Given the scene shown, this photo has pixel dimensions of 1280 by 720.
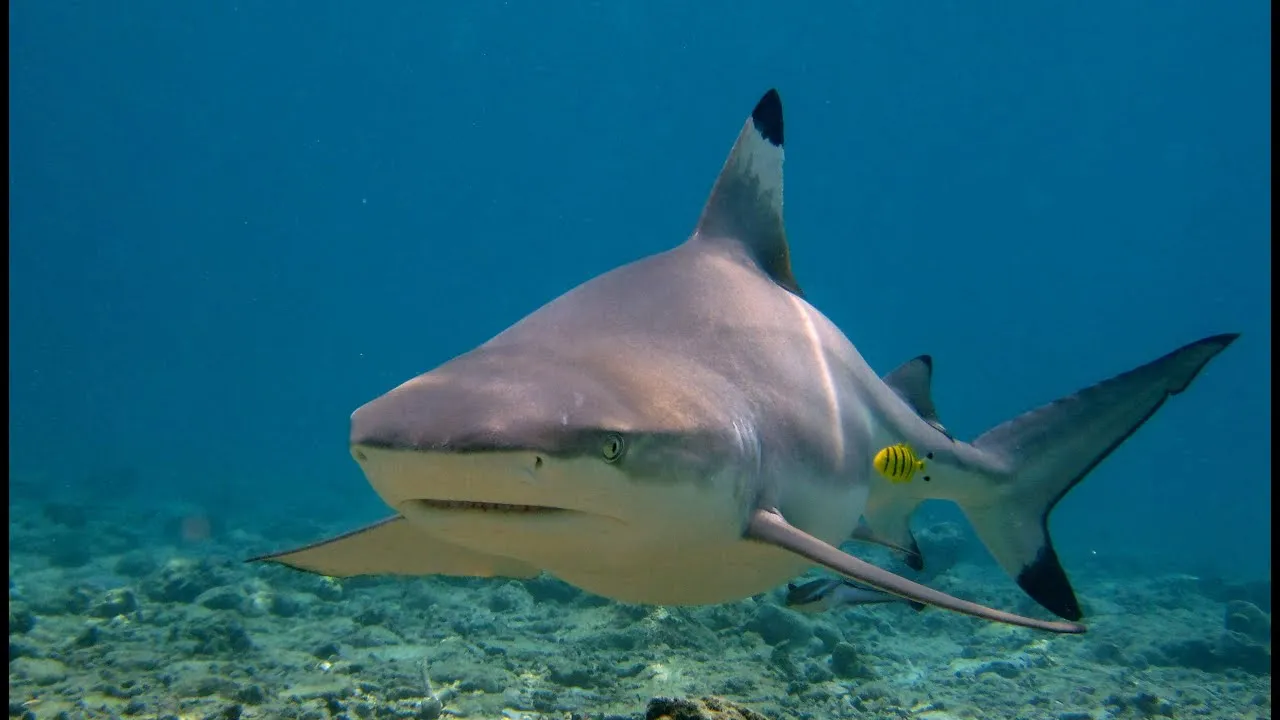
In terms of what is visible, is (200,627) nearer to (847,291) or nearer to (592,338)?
(592,338)

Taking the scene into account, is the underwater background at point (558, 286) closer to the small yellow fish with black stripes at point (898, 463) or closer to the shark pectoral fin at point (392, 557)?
the shark pectoral fin at point (392, 557)

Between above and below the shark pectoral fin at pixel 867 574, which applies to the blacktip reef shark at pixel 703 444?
above

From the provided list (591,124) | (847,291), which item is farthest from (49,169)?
(847,291)

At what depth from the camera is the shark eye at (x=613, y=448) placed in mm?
1866

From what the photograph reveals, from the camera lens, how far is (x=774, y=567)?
2.71 m

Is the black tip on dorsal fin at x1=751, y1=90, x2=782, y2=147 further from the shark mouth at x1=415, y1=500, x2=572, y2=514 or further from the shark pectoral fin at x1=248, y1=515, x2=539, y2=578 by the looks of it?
the shark mouth at x1=415, y1=500, x2=572, y2=514

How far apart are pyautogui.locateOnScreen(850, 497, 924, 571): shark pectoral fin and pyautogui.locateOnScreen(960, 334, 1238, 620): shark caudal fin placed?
39 cm

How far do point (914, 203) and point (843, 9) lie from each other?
3635cm

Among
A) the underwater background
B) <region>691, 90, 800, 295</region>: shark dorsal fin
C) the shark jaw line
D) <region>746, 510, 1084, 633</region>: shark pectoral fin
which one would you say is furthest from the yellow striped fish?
the underwater background

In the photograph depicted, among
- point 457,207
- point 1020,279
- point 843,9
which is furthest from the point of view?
point 457,207

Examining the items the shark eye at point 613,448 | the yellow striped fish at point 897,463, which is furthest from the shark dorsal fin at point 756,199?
the shark eye at point 613,448

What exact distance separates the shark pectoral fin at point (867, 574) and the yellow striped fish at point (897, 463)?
1.26m

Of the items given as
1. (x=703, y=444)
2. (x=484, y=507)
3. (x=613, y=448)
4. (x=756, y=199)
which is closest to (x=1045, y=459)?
(x=756, y=199)

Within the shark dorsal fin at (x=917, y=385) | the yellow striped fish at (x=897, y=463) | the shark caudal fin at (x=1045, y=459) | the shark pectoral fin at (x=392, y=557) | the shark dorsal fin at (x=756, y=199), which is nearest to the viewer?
the shark pectoral fin at (x=392, y=557)
